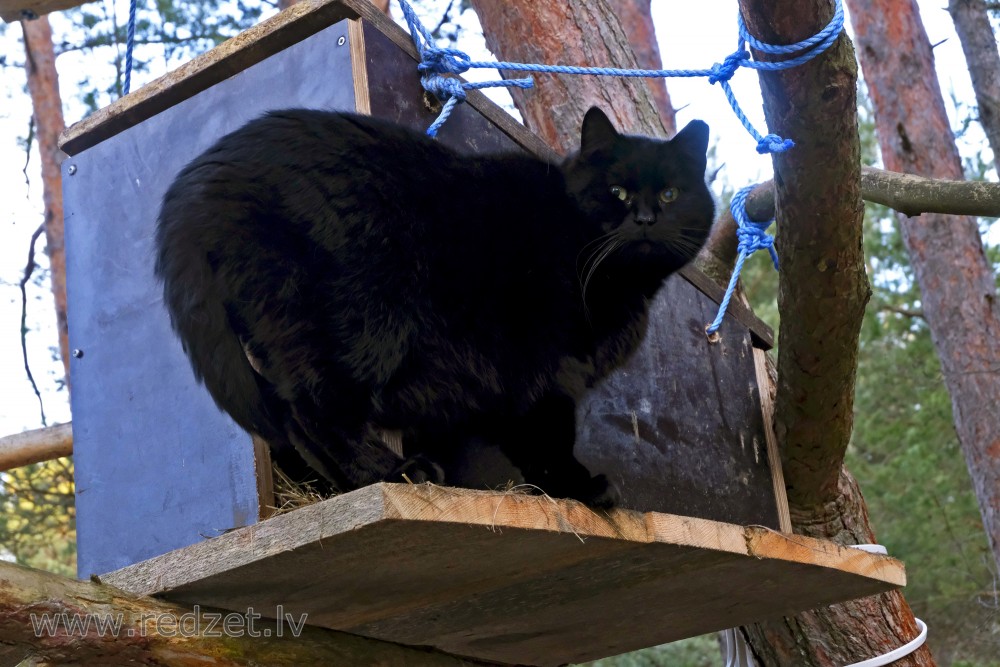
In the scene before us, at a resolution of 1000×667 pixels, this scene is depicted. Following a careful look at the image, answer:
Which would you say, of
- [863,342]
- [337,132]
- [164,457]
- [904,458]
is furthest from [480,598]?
[863,342]

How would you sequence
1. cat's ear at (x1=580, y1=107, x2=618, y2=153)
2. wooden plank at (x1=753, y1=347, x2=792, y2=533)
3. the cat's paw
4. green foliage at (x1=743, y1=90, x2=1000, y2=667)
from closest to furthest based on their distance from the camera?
the cat's paw, cat's ear at (x1=580, y1=107, x2=618, y2=153), wooden plank at (x1=753, y1=347, x2=792, y2=533), green foliage at (x1=743, y1=90, x2=1000, y2=667)

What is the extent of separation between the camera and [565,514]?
1892mm

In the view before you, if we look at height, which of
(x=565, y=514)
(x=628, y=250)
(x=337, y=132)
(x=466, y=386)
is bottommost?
(x=565, y=514)

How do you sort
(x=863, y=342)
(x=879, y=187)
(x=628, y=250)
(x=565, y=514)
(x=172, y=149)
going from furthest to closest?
(x=863, y=342), (x=879, y=187), (x=172, y=149), (x=628, y=250), (x=565, y=514)

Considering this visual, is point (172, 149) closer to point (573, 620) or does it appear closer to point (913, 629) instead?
point (573, 620)

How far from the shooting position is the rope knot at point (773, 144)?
7.14 ft

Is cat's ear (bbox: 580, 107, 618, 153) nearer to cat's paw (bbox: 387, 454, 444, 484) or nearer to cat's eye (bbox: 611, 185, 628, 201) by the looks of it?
cat's eye (bbox: 611, 185, 628, 201)

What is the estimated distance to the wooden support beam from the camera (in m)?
1.74

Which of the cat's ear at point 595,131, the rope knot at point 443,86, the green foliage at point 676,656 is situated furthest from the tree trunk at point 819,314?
the green foliage at point 676,656

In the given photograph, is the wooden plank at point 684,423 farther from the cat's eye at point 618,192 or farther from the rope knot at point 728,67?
the rope knot at point 728,67

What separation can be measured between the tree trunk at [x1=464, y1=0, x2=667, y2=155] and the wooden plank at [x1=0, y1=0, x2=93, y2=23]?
1.66 metres

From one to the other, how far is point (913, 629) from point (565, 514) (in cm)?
213

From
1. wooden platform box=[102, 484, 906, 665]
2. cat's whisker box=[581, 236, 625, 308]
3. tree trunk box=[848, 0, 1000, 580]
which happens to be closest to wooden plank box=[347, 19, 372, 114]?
cat's whisker box=[581, 236, 625, 308]

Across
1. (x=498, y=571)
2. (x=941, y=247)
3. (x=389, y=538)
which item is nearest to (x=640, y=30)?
(x=941, y=247)
